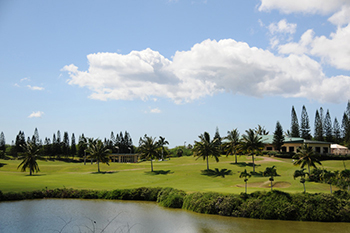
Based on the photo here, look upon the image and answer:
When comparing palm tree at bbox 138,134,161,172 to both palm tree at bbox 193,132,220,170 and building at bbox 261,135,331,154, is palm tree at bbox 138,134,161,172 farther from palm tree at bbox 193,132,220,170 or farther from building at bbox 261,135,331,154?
building at bbox 261,135,331,154

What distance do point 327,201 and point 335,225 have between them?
2597 millimetres

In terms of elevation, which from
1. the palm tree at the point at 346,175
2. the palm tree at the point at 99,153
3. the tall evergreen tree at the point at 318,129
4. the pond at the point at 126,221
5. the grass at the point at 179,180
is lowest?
the pond at the point at 126,221

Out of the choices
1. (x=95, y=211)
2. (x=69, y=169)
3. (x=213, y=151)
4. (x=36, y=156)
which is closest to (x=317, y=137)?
(x=213, y=151)

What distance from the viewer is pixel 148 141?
6272 cm

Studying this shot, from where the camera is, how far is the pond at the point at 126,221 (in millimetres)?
23781

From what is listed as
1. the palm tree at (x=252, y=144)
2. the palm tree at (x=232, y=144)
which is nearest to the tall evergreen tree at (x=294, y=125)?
the palm tree at (x=232, y=144)

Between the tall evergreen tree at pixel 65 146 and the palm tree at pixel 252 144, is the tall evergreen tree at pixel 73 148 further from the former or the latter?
the palm tree at pixel 252 144

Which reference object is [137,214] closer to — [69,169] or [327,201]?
[327,201]

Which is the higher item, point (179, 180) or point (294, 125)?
point (294, 125)

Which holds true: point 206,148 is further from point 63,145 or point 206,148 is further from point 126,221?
point 63,145

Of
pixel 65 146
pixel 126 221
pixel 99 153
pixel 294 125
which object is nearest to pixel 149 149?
pixel 99 153

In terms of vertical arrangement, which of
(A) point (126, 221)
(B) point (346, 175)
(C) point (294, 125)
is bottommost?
(A) point (126, 221)

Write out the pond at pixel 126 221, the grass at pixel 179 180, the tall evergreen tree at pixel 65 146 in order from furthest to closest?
the tall evergreen tree at pixel 65 146 → the grass at pixel 179 180 → the pond at pixel 126 221

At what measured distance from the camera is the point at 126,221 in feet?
86.3
